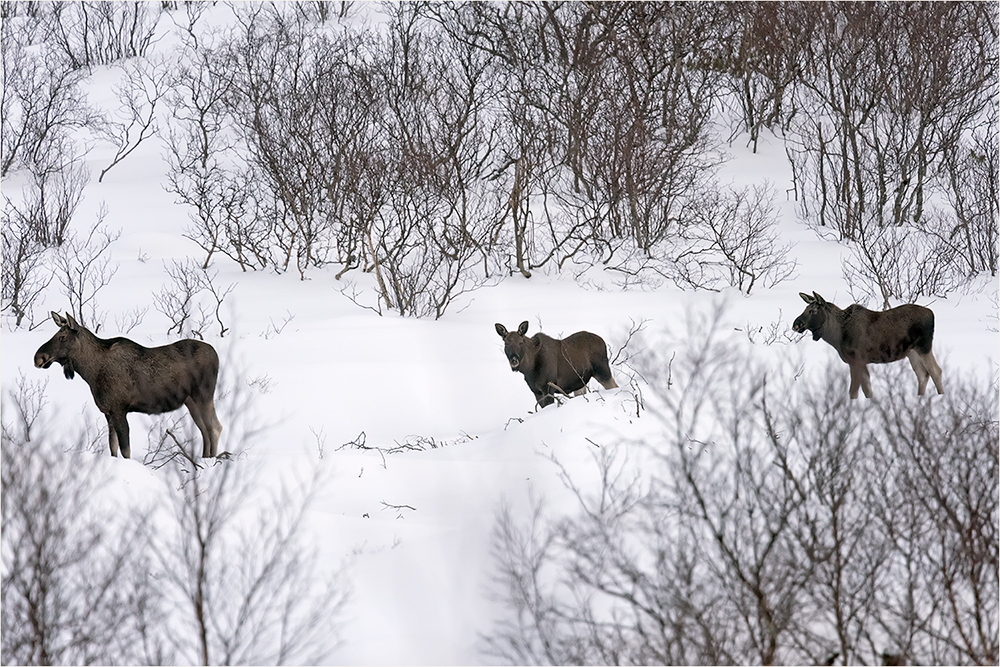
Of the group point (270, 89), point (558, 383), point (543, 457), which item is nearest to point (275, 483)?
point (543, 457)

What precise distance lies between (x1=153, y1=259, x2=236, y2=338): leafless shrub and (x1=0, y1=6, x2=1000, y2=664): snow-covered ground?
0.28 m

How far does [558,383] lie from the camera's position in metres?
10.2

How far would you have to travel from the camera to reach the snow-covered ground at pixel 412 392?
309 inches

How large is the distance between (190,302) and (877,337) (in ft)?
43.2

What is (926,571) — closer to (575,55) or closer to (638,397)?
(638,397)

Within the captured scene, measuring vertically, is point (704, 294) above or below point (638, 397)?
above

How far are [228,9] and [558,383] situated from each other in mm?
34746

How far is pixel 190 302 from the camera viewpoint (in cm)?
1859

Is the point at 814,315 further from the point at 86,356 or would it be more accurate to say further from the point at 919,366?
the point at 86,356

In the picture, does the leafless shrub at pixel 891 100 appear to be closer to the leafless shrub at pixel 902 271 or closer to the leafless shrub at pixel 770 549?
the leafless shrub at pixel 902 271

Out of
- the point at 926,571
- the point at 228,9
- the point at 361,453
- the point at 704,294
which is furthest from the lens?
the point at 228,9

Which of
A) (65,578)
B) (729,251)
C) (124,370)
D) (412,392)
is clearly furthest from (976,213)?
(65,578)

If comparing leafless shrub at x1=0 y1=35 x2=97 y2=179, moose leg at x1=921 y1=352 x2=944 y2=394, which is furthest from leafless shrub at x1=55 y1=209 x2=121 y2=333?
moose leg at x1=921 y1=352 x2=944 y2=394

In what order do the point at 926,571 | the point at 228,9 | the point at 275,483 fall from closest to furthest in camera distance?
the point at 926,571, the point at 275,483, the point at 228,9
